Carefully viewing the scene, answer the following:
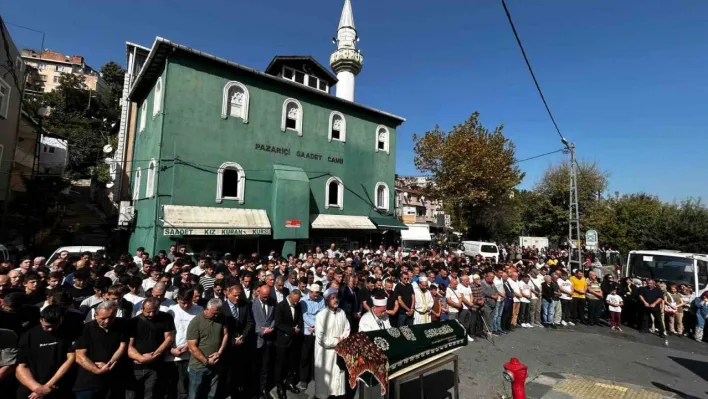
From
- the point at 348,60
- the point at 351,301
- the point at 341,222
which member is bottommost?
the point at 351,301

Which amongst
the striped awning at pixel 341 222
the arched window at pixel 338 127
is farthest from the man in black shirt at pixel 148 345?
the arched window at pixel 338 127

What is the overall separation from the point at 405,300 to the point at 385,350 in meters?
3.42

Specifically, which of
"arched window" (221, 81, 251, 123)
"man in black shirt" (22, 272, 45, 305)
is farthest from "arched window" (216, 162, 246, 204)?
"man in black shirt" (22, 272, 45, 305)

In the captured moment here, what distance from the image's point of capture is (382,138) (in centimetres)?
2330

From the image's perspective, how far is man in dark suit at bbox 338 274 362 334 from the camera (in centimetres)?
728

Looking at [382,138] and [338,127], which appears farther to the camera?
[382,138]

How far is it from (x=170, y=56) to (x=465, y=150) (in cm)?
2116

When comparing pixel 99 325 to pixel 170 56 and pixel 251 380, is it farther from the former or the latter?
pixel 170 56

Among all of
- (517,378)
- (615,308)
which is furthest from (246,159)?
(615,308)

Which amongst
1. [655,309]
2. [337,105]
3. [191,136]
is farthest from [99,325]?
[337,105]

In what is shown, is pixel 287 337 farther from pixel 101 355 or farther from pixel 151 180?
pixel 151 180

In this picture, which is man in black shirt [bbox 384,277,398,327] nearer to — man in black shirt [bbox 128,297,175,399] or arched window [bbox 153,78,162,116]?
man in black shirt [bbox 128,297,175,399]

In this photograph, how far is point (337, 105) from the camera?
68.0ft

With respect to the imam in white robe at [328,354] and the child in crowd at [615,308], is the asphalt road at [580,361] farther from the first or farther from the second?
the imam in white robe at [328,354]
